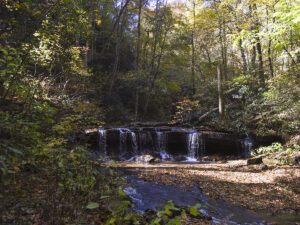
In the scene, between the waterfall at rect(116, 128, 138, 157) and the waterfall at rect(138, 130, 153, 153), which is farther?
the waterfall at rect(138, 130, 153, 153)

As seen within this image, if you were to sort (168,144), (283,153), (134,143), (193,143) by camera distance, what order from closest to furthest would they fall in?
(283,153) → (134,143) → (193,143) → (168,144)

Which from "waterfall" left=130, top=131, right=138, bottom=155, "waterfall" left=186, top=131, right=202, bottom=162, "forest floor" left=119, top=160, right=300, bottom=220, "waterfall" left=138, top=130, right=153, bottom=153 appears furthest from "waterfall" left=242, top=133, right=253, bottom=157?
"waterfall" left=130, top=131, right=138, bottom=155

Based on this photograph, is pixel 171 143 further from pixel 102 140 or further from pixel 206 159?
pixel 102 140

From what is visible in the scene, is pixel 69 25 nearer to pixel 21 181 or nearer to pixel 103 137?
pixel 21 181

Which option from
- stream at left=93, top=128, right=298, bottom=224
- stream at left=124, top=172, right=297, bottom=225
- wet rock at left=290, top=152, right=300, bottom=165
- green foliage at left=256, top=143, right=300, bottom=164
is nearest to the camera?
stream at left=124, top=172, right=297, bottom=225

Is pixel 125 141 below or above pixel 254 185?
above

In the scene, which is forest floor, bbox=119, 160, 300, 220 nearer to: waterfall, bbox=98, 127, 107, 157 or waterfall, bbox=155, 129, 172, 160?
waterfall, bbox=98, 127, 107, 157

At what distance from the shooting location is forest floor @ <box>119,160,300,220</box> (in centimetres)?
505

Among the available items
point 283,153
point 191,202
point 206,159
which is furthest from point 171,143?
point 191,202

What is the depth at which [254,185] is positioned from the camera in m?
6.47

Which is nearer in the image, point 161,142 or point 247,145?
point 247,145

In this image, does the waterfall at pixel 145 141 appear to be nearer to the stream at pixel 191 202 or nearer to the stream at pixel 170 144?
the stream at pixel 170 144

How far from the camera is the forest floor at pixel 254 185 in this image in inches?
199

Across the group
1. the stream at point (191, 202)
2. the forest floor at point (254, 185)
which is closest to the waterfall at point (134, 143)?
the forest floor at point (254, 185)
